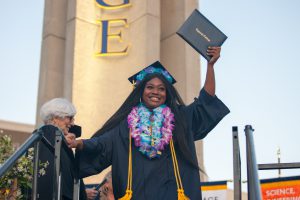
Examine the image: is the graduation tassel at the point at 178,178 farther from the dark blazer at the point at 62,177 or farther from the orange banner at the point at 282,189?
the orange banner at the point at 282,189

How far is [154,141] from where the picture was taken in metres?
3.73

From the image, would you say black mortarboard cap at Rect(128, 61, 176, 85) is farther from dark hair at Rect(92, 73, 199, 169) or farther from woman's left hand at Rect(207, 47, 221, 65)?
woman's left hand at Rect(207, 47, 221, 65)

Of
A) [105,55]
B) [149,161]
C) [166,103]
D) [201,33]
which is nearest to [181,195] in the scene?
[149,161]

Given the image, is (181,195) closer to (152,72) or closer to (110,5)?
(152,72)

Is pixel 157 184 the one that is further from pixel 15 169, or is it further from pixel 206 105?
pixel 15 169

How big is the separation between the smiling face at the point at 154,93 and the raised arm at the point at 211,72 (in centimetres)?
33

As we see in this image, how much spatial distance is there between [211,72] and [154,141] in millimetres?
664

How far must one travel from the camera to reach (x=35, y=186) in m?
3.24

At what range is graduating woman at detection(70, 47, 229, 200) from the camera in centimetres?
357

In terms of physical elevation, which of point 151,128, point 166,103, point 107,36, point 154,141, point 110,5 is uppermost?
point 110,5

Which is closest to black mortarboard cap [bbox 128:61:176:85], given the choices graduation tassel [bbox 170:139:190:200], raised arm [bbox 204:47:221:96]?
raised arm [bbox 204:47:221:96]

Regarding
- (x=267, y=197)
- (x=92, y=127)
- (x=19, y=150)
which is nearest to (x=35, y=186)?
(x=19, y=150)

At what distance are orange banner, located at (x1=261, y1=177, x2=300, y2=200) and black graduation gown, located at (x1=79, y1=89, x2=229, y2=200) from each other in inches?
120

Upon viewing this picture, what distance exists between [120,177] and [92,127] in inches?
320
